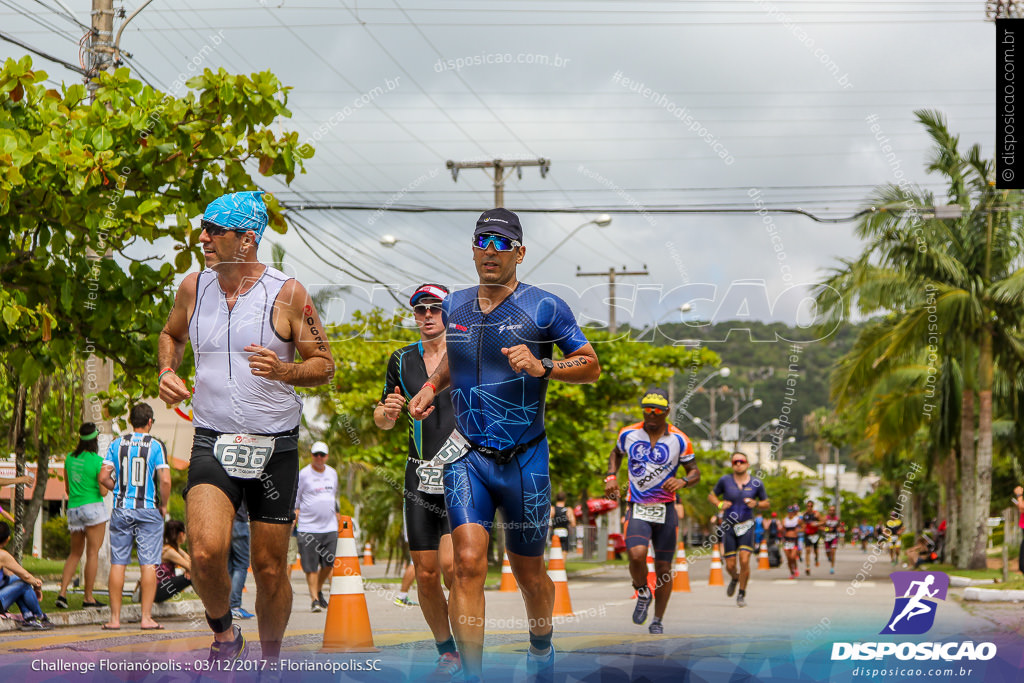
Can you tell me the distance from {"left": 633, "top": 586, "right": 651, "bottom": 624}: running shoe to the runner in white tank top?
484cm

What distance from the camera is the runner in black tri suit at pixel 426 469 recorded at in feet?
21.6

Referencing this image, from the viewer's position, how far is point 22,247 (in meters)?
9.76

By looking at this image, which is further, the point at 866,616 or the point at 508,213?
the point at 866,616

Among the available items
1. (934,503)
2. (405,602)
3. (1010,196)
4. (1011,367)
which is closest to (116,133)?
(405,602)

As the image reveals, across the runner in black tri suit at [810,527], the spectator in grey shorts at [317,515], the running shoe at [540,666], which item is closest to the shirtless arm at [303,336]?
the running shoe at [540,666]

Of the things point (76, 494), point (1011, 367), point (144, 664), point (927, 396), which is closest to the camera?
point (144, 664)

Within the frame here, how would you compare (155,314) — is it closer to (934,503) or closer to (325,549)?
(325,549)

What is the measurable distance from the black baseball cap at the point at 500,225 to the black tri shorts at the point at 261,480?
1306mm

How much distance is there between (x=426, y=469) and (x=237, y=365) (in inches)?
65.1

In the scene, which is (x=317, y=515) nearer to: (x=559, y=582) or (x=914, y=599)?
(x=559, y=582)

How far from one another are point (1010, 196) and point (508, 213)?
19712mm

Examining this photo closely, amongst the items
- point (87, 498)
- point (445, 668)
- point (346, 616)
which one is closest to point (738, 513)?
point (87, 498)

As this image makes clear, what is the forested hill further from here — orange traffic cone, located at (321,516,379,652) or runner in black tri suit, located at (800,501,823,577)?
orange traffic cone, located at (321,516,379,652)

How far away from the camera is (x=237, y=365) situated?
→ 5383mm
